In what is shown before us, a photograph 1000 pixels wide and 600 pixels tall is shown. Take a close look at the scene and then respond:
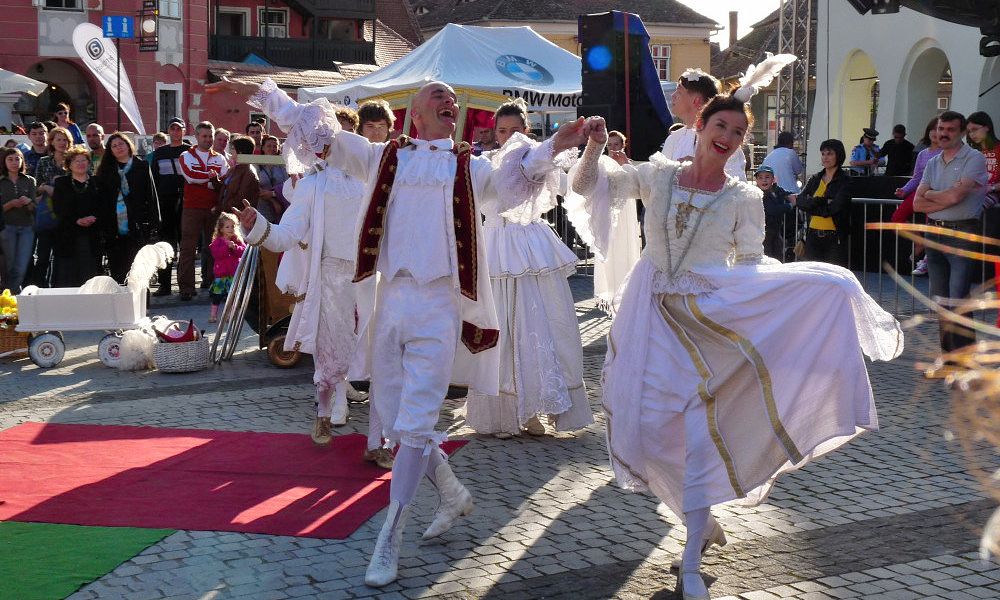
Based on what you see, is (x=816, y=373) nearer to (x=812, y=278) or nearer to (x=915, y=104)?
(x=812, y=278)

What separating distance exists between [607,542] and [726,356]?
1050 millimetres

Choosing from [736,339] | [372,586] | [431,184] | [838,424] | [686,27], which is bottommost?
[372,586]

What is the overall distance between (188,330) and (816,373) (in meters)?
6.22

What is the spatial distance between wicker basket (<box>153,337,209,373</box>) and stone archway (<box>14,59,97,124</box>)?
2867cm

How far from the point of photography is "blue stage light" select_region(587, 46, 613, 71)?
32.7 feet

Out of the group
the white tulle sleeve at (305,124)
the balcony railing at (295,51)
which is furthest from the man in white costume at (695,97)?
the balcony railing at (295,51)

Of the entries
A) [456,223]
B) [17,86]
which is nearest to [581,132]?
[456,223]

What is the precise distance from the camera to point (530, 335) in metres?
7.22

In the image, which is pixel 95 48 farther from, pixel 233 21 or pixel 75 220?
pixel 233 21

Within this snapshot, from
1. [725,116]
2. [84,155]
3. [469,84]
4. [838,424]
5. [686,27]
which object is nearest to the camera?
[838,424]

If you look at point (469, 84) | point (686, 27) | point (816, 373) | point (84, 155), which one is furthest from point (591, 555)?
point (686, 27)

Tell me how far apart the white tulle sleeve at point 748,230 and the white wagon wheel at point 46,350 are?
6790 millimetres

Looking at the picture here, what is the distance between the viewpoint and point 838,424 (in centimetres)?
463

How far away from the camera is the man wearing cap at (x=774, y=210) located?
14087 millimetres
